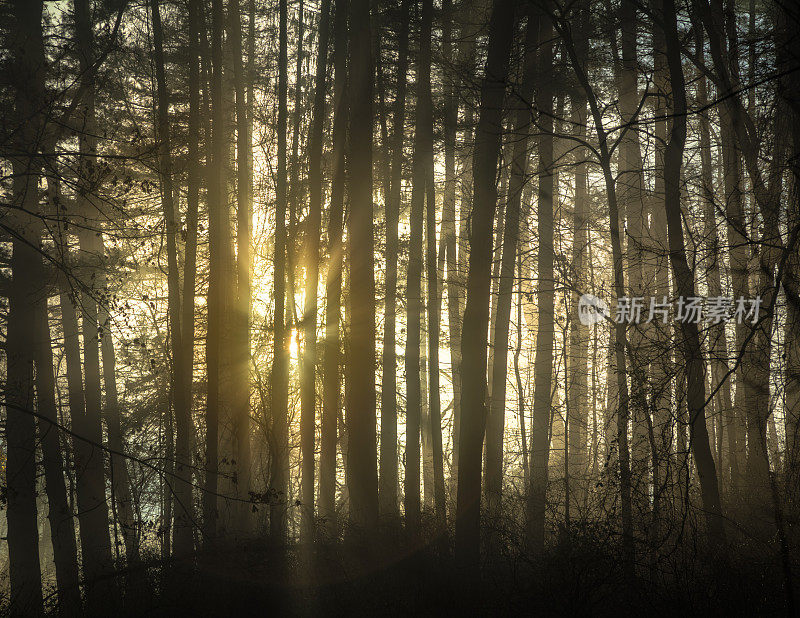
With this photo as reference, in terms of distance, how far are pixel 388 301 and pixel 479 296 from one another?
5.41 m

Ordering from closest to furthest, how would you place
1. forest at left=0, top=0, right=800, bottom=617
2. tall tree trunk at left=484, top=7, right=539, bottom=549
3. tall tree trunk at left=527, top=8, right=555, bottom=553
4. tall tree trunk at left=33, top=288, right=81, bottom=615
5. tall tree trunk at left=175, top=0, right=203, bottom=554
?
forest at left=0, top=0, right=800, bottom=617
tall tree trunk at left=33, top=288, right=81, bottom=615
tall tree trunk at left=527, top=8, right=555, bottom=553
tall tree trunk at left=484, top=7, right=539, bottom=549
tall tree trunk at left=175, top=0, right=203, bottom=554

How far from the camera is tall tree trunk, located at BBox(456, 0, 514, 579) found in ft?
25.2

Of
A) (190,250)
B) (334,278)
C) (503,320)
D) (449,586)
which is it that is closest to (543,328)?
(503,320)

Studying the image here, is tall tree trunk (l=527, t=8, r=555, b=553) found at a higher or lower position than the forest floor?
higher

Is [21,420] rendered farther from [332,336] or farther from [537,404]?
[537,404]

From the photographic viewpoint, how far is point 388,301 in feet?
42.8

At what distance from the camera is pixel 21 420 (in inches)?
380

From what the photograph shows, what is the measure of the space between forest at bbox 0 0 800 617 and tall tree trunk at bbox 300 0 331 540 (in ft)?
0.26

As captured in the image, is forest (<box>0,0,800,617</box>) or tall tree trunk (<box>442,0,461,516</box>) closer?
forest (<box>0,0,800,617</box>)

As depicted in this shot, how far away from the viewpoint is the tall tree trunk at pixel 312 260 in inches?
445

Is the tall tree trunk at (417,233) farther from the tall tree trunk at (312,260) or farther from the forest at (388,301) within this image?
the tall tree trunk at (312,260)

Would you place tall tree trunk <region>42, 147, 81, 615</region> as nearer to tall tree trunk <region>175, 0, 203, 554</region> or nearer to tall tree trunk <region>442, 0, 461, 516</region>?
tall tree trunk <region>175, 0, 203, 554</region>

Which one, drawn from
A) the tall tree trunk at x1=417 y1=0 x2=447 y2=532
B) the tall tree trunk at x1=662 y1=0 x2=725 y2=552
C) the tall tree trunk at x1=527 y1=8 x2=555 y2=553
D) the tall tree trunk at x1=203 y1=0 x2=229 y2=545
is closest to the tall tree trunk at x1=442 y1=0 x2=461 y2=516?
the tall tree trunk at x1=417 y1=0 x2=447 y2=532

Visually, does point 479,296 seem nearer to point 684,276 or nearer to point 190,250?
point 684,276
